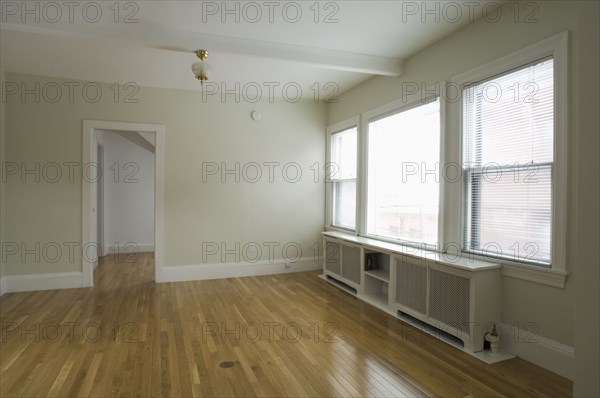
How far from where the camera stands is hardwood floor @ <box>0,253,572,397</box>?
2355 millimetres

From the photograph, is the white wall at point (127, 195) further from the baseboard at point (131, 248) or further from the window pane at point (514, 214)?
the window pane at point (514, 214)

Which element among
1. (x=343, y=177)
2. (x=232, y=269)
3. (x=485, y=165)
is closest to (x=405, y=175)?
(x=485, y=165)

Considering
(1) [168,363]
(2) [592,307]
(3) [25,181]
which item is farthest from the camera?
(3) [25,181]

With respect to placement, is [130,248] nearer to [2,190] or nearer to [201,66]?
[2,190]

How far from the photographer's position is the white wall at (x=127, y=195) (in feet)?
24.3

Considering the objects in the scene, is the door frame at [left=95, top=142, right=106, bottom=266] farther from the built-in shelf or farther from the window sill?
the window sill

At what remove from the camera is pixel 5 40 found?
3.58 metres

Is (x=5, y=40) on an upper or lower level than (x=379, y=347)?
upper

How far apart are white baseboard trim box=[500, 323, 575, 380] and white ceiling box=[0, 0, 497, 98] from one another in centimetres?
270

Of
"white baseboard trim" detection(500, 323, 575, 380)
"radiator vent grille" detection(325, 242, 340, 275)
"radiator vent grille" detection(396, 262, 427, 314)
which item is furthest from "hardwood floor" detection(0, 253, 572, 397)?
"radiator vent grille" detection(325, 242, 340, 275)

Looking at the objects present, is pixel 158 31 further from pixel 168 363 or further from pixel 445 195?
pixel 445 195

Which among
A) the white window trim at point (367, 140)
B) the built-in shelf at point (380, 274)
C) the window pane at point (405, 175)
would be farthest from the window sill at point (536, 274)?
the built-in shelf at point (380, 274)

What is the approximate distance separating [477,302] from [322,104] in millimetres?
4146

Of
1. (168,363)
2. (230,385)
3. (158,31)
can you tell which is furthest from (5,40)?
(230,385)
